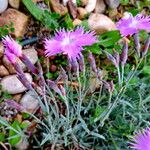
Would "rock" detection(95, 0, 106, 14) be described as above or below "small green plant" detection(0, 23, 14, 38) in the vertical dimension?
below

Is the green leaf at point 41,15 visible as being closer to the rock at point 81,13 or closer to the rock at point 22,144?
the rock at point 81,13

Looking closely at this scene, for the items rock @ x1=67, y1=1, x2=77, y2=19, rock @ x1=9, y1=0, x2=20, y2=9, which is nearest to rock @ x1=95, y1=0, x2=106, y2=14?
rock @ x1=67, y1=1, x2=77, y2=19

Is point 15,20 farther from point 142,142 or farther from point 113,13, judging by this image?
point 142,142

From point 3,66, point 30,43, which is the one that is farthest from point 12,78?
point 30,43

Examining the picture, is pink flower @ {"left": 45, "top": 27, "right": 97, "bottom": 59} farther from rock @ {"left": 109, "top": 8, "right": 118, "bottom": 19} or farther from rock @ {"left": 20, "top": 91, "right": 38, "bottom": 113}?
rock @ {"left": 109, "top": 8, "right": 118, "bottom": 19}

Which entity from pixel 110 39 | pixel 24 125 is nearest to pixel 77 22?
pixel 110 39

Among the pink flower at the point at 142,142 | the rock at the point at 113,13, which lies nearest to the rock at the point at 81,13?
the rock at the point at 113,13
